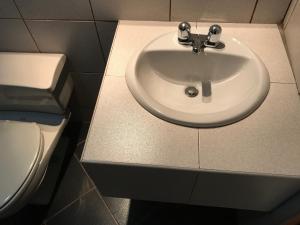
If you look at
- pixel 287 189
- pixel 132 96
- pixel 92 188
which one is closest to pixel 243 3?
pixel 132 96

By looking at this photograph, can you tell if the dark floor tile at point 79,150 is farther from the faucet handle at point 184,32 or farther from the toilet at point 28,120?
the faucet handle at point 184,32

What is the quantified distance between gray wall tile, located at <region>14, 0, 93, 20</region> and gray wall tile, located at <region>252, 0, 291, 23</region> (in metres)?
0.63

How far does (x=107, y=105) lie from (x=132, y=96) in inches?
3.2

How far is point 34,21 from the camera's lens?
1095 millimetres

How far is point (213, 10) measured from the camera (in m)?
0.96

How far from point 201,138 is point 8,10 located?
91cm

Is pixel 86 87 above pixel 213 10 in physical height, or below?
below

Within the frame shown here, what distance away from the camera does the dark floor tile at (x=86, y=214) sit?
137 centimetres

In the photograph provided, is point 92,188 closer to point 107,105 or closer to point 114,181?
point 114,181

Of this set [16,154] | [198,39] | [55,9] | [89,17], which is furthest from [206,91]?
[16,154]

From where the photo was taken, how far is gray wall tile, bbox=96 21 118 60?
3.49 feet

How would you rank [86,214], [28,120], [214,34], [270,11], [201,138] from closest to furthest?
[201,138]
[214,34]
[270,11]
[28,120]
[86,214]

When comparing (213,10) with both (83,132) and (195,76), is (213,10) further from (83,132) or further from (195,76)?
(83,132)

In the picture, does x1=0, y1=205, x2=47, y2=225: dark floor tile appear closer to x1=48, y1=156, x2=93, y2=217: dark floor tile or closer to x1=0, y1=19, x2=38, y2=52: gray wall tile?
x1=48, y1=156, x2=93, y2=217: dark floor tile
